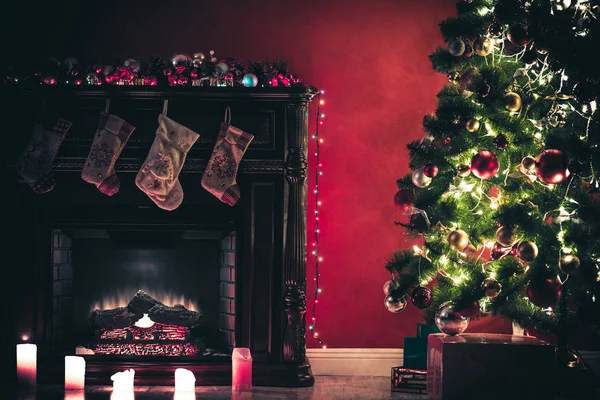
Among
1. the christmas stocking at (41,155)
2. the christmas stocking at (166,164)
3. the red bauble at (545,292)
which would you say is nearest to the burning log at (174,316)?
the christmas stocking at (166,164)

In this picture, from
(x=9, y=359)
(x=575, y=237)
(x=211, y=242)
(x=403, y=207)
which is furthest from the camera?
(x=211, y=242)

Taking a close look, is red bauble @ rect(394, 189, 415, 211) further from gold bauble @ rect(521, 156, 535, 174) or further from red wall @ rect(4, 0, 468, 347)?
red wall @ rect(4, 0, 468, 347)


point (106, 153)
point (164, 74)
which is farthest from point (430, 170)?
point (106, 153)

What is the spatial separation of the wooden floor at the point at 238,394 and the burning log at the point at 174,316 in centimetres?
41

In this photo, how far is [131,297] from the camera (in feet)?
15.3

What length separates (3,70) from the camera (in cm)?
472

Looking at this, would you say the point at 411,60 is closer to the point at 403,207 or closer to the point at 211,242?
the point at 403,207

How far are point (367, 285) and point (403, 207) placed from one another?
39.5 inches

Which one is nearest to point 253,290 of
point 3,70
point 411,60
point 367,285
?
point 367,285

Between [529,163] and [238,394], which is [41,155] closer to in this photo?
[238,394]

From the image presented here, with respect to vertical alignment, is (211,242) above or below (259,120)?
below

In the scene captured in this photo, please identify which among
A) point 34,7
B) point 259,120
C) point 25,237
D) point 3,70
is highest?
point 34,7

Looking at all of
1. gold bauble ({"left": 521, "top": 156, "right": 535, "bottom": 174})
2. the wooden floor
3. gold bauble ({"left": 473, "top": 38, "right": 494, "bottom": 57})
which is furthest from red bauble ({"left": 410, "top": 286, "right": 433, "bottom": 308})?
gold bauble ({"left": 473, "top": 38, "right": 494, "bottom": 57})

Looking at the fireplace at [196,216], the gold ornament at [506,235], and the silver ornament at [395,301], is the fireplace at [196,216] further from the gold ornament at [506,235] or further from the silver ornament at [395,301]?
the gold ornament at [506,235]
